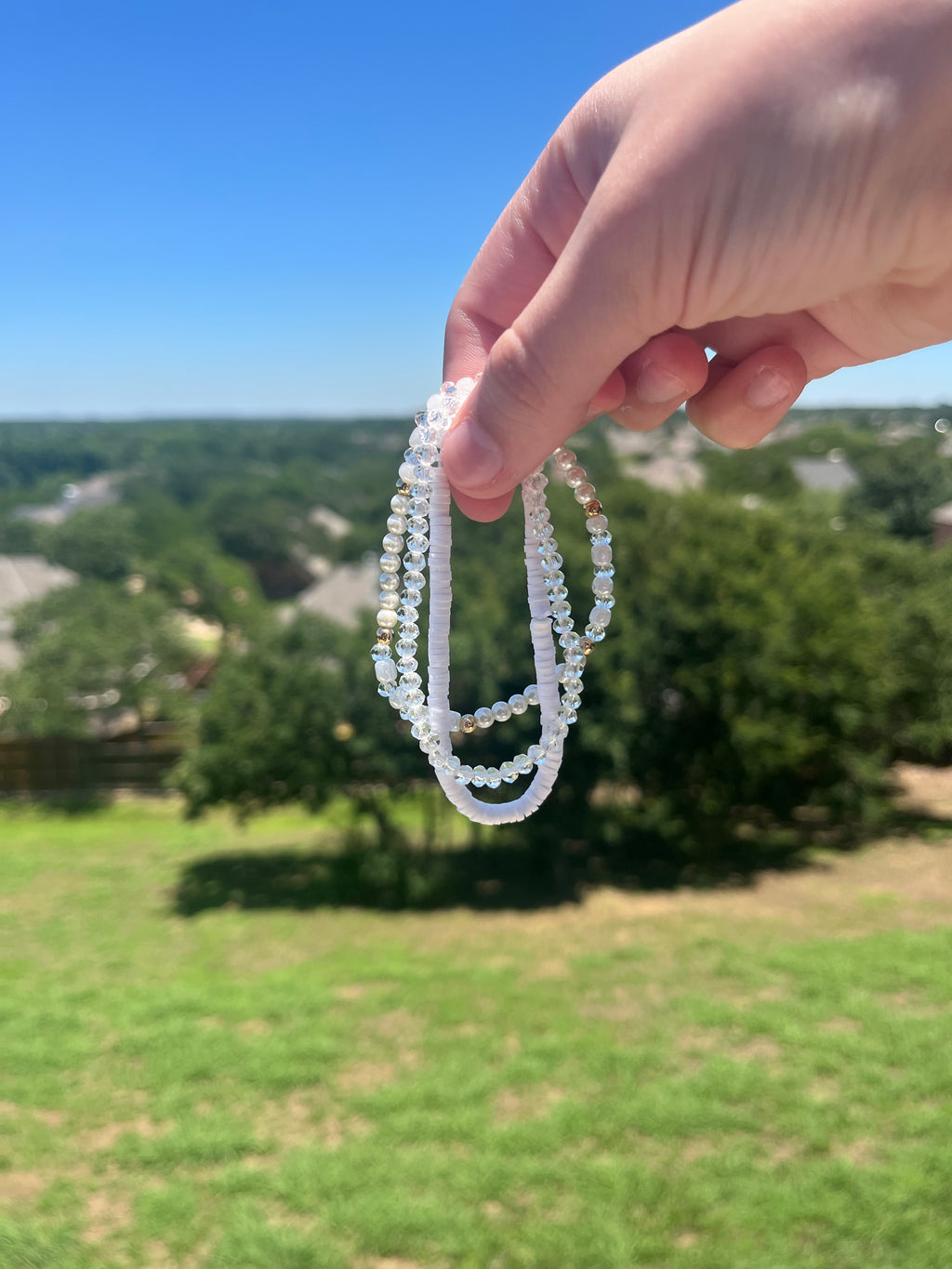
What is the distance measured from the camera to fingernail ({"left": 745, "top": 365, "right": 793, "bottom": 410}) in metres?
1.62

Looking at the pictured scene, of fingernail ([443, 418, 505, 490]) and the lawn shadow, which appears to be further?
the lawn shadow

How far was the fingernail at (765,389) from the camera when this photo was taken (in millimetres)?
1616

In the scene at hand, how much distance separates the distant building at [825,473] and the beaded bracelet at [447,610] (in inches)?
1569

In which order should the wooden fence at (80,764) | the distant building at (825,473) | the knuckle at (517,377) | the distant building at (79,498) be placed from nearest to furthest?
the knuckle at (517,377)
the wooden fence at (80,764)
the distant building at (825,473)
the distant building at (79,498)

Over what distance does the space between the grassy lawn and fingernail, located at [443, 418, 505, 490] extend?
16.6 feet

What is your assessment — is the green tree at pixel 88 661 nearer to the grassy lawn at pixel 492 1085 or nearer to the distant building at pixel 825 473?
the grassy lawn at pixel 492 1085

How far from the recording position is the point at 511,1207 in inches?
212

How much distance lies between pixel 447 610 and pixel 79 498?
8076 cm

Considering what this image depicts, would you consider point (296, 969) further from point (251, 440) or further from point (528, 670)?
point (251, 440)

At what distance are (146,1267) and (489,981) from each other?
4416 millimetres

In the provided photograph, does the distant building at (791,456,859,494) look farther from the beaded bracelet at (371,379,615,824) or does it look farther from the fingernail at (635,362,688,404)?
the beaded bracelet at (371,379,615,824)

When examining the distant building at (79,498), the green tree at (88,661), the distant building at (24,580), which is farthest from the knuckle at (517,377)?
the distant building at (79,498)

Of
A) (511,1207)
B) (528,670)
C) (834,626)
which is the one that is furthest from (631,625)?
(511,1207)

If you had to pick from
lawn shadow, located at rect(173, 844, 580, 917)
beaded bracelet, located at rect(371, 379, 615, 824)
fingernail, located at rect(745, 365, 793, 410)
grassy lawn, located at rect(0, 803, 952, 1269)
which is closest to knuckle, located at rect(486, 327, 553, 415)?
beaded bracelet, located at rect(371, 379, 615, 824)
